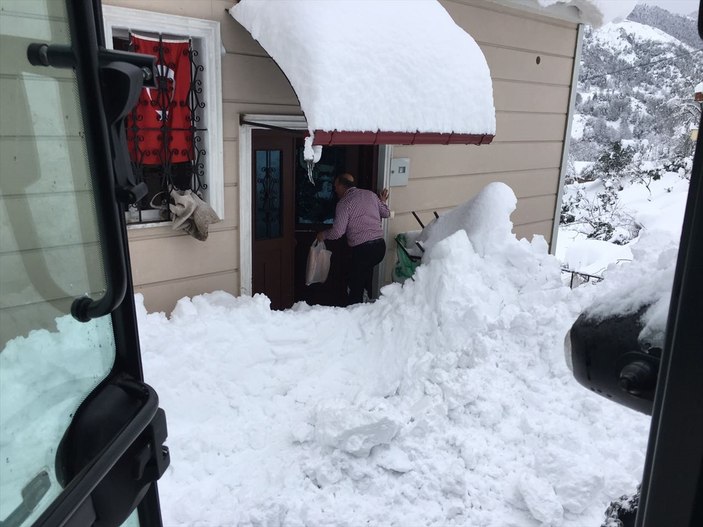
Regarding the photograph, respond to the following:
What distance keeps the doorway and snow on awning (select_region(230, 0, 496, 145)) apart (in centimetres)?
161

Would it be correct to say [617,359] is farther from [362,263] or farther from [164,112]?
[362,263]

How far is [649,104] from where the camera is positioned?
26188 millimetres

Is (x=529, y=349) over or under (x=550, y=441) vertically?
over

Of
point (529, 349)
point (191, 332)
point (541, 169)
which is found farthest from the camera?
point (541, 169)

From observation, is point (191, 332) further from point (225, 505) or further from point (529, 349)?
point (529, 349)

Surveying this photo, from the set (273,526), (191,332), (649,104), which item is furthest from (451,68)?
(649,104)

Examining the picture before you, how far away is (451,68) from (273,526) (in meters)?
4.63

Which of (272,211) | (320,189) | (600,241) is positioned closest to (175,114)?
(272,211)

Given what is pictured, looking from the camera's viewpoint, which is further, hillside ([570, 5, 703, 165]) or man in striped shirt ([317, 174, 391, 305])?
hillside ([570, 5, 703, 165])

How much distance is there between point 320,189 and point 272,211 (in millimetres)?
1533

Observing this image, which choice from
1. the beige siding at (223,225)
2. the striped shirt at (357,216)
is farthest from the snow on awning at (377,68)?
the striped shirt at (357,216)

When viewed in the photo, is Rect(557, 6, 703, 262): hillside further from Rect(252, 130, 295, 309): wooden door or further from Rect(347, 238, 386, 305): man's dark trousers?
Rect(252, 130, 295, 309): wooden door

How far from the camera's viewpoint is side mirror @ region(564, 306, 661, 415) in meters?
0.96

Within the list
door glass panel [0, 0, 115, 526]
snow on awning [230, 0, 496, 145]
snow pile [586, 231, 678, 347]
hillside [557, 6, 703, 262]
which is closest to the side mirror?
snow pile [586, 231, 678, 347]
